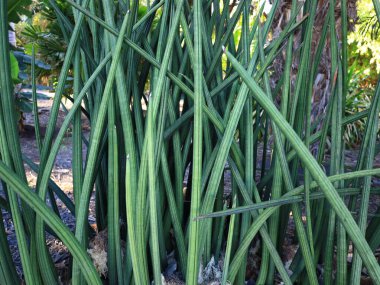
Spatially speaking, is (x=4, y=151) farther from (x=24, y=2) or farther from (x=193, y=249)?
(x=24, y=2)

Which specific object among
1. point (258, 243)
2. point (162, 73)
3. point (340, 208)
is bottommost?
point (258, 243)

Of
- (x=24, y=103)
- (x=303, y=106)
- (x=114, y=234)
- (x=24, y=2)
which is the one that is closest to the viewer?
(x=114, y=234)

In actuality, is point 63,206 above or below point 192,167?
below

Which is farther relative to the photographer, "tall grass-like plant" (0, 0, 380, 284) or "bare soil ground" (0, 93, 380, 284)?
"bare soil ground" (0, 93, 380, 284)

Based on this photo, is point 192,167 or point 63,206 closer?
point 192,167

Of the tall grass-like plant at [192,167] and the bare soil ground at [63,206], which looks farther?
the bare soil ground at [63,206]

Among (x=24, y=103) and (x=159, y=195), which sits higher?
(x=24, y=103)

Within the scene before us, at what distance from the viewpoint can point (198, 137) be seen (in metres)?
0.44

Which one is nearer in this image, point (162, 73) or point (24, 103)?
point (162, 73)

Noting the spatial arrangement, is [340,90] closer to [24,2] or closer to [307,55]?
[307,55]

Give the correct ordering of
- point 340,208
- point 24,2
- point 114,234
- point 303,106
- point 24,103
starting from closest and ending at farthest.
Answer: point 340,208, point 114,234, point 303,106, point 24,2, point 24,103

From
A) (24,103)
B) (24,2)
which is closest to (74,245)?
(24,2)

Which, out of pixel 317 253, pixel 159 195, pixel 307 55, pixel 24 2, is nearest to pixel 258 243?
pixel 317 253

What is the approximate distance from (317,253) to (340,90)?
10.1 inches
